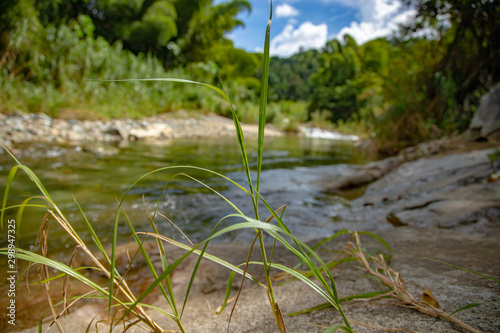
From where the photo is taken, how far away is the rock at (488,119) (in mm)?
3262

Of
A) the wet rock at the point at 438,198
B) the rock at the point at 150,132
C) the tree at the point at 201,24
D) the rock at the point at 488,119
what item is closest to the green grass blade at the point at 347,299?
the wet rock at the point at 438,198

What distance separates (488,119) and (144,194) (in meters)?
3.88

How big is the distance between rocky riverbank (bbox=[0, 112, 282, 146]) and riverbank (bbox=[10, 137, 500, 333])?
165 inches

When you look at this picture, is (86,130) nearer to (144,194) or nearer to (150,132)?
(150,132)

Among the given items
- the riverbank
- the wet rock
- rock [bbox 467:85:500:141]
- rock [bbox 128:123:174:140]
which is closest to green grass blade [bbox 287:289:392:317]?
the riverbank

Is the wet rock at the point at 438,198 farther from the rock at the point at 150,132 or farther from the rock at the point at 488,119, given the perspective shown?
the rock at the point at 150,132

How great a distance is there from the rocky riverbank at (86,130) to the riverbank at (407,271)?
4188 millimetres

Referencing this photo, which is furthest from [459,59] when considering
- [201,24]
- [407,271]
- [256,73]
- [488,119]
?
[201,24]

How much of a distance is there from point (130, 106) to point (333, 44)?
16.1 metres

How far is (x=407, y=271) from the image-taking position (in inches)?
32.9

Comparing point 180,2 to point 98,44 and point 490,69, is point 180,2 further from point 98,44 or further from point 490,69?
point 490,69

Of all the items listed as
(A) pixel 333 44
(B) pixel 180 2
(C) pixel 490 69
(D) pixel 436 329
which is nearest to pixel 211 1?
(B) pixel 180 2

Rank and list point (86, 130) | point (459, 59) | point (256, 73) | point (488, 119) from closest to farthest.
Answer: point (488, 119) → point (459, 59) → point (256, 73) → point (86, 130)

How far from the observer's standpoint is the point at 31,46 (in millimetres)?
6129
